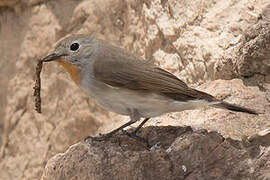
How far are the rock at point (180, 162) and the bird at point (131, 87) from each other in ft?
1.51

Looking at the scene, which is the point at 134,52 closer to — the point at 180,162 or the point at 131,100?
the point at 131,100

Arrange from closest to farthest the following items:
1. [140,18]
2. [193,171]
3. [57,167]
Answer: [193,171], [57,167], [140,18]

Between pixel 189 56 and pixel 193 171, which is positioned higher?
pixel 189 56

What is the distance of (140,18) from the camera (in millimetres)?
7133

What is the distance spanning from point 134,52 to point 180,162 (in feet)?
11.5

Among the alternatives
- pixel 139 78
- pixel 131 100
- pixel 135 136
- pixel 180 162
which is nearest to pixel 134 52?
pixel 139 78

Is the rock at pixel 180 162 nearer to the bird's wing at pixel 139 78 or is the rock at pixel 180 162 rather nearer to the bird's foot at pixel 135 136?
the bird's foot at pixel 135 136

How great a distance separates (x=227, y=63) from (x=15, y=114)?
14.7 feet

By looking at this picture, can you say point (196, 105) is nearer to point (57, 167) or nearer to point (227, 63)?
point (227, 63)

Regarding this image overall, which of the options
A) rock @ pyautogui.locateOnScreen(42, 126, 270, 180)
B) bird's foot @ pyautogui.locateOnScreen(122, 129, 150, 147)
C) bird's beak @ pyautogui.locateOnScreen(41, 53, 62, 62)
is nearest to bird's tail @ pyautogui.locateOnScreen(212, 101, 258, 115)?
rock @ pyautogui.locateOnScreen(42, 126, 270, 180)

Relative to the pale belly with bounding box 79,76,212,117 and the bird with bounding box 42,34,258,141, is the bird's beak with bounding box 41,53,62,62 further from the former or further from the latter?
the pale belly with bounding box 79,76,212,117

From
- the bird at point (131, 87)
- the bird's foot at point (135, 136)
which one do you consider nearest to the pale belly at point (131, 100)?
the bird at point (131, 87)

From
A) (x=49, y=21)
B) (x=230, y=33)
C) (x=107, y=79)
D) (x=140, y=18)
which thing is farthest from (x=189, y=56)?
(x=49, y=21)

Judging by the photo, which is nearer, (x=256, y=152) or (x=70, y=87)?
(x=256, y=152)
